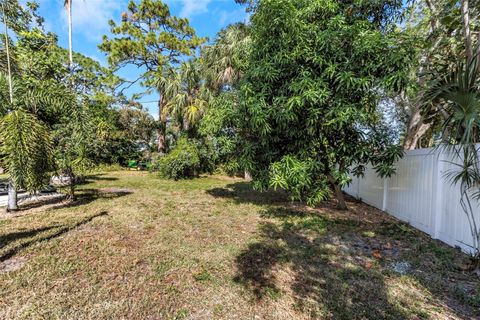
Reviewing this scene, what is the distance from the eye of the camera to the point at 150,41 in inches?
571

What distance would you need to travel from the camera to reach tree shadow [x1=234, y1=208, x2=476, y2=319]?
7.34ft

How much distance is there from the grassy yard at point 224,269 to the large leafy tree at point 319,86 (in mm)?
1176

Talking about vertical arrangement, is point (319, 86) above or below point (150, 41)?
below

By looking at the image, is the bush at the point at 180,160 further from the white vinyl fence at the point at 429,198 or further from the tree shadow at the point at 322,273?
the white vinyl fence at the point at 429,198

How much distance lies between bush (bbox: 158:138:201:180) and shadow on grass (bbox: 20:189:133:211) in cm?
325

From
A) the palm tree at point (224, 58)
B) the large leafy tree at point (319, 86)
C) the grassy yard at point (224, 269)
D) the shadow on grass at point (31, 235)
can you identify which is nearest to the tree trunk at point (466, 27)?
the large leafy tree at point (319, 86)

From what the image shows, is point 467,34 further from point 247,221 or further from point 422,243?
point 247,221

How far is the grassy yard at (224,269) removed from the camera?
221cm

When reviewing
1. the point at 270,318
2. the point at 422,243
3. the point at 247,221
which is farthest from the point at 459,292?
the point at 247,221

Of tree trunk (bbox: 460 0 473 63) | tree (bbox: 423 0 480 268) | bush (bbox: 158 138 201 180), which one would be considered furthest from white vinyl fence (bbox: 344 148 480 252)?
bush (bbox: 158 138 201 180)

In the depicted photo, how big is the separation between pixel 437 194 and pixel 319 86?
8.42 ft

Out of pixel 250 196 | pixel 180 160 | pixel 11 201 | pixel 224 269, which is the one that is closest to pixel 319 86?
pixel 224 269

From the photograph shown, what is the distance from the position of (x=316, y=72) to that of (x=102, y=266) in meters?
4.66

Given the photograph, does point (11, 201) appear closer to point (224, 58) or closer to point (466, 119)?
point (466, 119)
